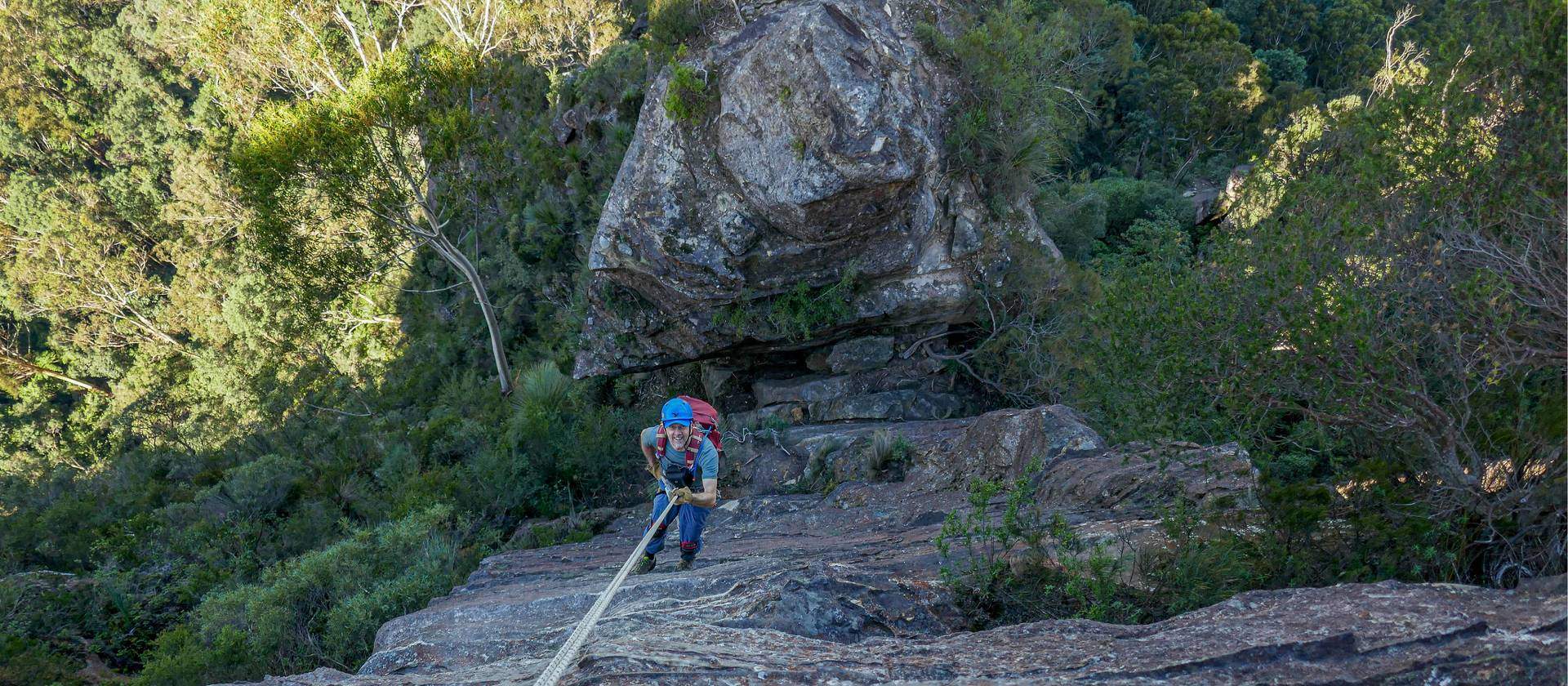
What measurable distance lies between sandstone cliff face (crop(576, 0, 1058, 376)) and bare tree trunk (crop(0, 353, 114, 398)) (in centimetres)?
3518

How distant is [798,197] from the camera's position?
12.6 m

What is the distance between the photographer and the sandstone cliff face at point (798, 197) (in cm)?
1243

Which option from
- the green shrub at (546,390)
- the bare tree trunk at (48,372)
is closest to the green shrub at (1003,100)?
the green shrub at (546,390)

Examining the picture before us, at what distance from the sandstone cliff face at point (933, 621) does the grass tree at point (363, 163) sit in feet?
40.4

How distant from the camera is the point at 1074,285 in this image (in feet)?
50.5

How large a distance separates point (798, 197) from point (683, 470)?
641 cm

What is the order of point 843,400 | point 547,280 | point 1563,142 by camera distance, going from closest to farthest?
point 1563,142
point 843,400
point 547,280

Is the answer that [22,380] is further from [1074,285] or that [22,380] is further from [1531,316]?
[1531,316]

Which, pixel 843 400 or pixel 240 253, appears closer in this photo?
pixel 843 400

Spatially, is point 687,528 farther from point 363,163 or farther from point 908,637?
point 363,163

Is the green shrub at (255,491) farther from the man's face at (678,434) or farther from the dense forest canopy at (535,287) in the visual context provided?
the man's face at (678,434)

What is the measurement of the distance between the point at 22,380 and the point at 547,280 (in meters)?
31.8

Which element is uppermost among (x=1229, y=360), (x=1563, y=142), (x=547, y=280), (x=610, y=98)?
(x=610, y=98)

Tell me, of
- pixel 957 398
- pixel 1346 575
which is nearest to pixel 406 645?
pixel 1346 575
